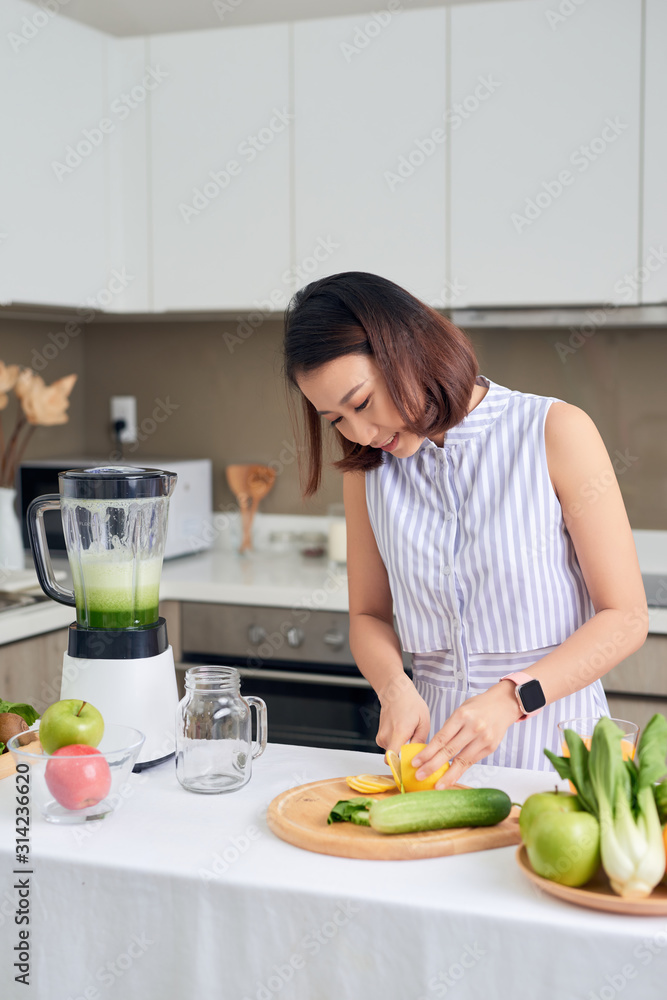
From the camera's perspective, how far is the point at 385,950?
0.89 m

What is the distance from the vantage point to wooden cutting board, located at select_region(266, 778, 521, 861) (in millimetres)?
968

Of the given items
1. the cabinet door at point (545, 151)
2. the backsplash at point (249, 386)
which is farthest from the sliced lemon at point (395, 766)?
the backsplash at point (249, 386)

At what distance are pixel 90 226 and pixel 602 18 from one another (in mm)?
1365

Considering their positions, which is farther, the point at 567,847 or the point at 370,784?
the point at 370,784

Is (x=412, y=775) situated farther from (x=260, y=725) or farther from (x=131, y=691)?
(x=131, y=691)

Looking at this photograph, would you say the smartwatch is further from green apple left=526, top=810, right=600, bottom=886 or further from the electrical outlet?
the electrical outlet

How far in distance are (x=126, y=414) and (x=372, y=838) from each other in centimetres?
240

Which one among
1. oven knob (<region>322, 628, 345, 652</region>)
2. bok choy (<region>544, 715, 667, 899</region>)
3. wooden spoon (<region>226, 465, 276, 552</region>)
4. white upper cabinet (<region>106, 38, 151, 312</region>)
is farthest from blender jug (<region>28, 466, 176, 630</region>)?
wooden spoon (<region>226, 465, 276, 552</region>)

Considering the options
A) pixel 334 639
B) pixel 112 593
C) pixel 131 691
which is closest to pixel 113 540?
pixel 112 593

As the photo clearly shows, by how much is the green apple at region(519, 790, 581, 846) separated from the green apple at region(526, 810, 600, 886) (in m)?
0.02

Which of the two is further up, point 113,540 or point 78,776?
point 113,540

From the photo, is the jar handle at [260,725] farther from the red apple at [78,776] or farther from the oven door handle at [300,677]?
the oven door handle at [300,677]

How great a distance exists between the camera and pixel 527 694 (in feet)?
3.84

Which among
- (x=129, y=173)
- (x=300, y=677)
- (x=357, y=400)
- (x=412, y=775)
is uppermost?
(x=129, y=173)
